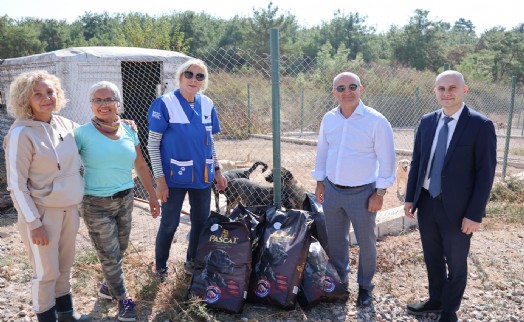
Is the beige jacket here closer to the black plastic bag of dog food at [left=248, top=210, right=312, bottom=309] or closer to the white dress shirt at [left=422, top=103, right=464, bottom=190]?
the black plastic bag of dog food at [left=248, top=210, right=312, bottom=309]

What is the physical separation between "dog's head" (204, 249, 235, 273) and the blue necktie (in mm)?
1466

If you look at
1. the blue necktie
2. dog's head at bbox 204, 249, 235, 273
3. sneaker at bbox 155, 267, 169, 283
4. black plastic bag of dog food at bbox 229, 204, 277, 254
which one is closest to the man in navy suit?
the blue necktie

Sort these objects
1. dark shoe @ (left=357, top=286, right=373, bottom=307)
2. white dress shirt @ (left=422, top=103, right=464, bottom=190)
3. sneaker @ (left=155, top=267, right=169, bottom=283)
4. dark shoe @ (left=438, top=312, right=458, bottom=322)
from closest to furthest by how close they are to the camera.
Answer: white dress shirt @ (left=422, top=103, right=464, bottom=190)
dark shoe @ (left=438, top=312, right=458, bottom=322)
dark shoe @ (left=357, top=286, right=373, bottom=307)
sneaker @ (left=155, top=267, right=169, bottom=283)

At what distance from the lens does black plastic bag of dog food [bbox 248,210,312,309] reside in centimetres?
295

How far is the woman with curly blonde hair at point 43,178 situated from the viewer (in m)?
2.40

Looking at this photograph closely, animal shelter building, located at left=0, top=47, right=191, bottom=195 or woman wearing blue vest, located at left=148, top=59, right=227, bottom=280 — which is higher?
animal shelter building, located at left=0, top=47, right=191, bottom=195

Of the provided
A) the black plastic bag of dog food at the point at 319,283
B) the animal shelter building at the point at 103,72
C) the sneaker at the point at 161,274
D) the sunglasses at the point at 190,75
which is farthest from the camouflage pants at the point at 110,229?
the animal shelter building at the point at 103,72

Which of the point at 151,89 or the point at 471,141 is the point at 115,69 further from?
the point at 471,141

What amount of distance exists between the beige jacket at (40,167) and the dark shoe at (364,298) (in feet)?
6.92

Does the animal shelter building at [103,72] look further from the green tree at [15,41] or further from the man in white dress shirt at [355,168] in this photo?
the green tree at [15,41]

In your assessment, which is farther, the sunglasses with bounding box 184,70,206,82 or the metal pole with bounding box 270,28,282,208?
the metal pole with bounding box 270,28,282,208

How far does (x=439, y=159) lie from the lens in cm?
271

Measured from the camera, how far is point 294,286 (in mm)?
2959

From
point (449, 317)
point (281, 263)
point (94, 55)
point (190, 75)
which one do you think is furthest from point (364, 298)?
point (94, 55)
